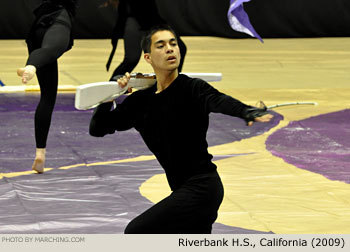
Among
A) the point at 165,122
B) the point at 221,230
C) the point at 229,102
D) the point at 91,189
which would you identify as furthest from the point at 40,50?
the point at 229,102

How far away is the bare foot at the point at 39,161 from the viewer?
20.0 ft

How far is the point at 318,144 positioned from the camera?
708 cm

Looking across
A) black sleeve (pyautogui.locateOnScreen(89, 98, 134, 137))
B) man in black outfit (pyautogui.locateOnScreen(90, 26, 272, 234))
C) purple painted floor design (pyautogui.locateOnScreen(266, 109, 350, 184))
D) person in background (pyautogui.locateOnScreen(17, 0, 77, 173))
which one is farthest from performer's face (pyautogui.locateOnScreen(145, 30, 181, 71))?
purple painted floor design (pyautogui.locateOnScreen(266, 109, 350, 184))

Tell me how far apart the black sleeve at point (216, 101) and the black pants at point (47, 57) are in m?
1.99

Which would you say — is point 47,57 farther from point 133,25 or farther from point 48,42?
point 133,25

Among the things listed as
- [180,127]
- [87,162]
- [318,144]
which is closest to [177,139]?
[180,127]

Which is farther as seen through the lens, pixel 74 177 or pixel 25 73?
pixel 74 177

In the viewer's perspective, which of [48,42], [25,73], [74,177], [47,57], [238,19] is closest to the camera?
[25,73]

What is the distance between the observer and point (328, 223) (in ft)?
16.4

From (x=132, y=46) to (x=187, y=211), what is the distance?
3786 millimetres

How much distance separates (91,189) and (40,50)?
3.29 feet

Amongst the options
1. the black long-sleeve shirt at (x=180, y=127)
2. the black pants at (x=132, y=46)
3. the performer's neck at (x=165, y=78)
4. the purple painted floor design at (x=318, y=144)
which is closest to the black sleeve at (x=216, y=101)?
the black long-sleeve shirt at (x=180, y=127)

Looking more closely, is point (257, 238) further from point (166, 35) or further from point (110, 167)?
point (110, 167)

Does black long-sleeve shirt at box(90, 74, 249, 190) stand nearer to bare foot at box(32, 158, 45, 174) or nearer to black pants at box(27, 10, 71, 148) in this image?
black pants at box(27, 10, 71, 148)
